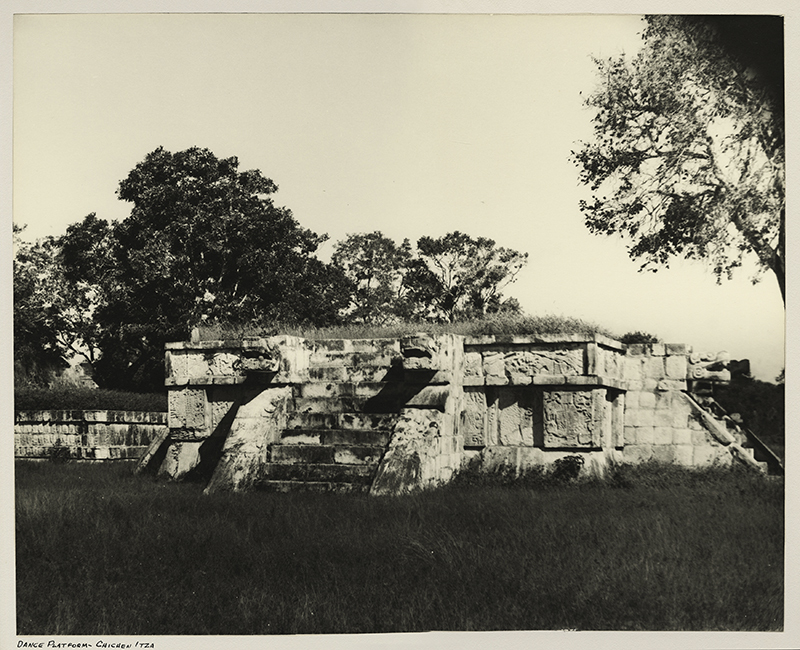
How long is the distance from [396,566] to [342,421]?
3.46 meters

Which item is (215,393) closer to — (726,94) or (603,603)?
(603,603)

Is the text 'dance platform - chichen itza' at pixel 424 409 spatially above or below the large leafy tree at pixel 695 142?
below

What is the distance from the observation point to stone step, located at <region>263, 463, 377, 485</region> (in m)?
9.12

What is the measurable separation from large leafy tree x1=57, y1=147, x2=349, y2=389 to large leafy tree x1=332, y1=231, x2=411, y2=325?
52 cm

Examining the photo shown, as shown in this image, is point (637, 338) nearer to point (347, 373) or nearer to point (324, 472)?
point (347, 373)

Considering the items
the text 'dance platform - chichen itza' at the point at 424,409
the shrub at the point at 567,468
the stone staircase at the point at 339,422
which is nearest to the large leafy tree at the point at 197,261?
the text 'dance platform - chichen itza' at the point at 424,409

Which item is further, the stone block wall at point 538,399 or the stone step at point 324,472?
the stone block wall at point 538,399

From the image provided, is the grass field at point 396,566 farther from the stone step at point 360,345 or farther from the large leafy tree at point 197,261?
the large leafy tree at point 197,261

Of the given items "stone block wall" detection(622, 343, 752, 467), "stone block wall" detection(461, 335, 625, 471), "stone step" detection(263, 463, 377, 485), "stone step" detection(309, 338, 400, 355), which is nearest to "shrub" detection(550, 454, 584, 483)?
"stone block wall" detection(461, 335, 625, 471)

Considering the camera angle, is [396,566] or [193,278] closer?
[396,566]

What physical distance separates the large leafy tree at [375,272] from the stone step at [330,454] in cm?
534

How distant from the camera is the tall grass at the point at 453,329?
11078 mm

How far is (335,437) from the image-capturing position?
32.0 ft

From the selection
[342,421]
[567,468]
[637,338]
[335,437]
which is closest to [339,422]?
[342,421]
